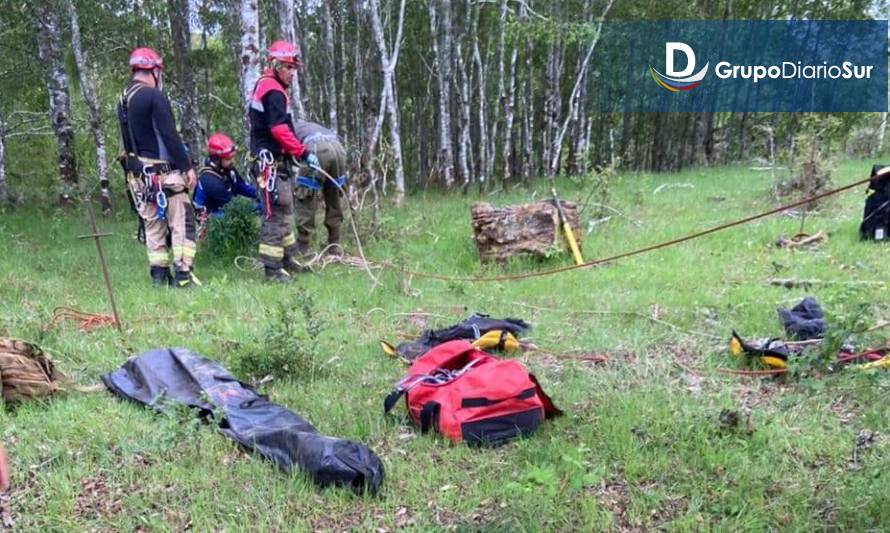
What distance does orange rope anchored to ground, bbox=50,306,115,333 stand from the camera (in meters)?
4.60

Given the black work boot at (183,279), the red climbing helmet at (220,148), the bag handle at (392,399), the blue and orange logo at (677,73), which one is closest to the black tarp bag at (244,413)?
the bag handle at (392,399)

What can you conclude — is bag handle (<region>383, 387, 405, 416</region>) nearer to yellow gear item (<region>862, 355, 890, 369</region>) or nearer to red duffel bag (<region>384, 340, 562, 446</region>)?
red duffel bag (<region>384, 340, 562, 446</region>)

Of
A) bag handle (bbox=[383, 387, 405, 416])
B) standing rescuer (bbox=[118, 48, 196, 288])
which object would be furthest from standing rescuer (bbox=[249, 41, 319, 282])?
bag handle (bbox=[383, 387, 405, 416])

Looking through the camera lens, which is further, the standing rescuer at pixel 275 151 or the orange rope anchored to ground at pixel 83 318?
the standing rescuer at pixel 275 151

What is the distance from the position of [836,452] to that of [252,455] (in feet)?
8.60

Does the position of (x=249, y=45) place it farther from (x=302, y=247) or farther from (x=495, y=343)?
(x=495, y=343)

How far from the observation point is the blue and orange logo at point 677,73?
1630 cm

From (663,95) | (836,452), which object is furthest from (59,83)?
(663,95)

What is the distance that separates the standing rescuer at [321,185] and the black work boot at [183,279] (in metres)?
1.38

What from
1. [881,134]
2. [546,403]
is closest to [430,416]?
[546,403]

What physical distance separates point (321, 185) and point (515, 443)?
176 inches

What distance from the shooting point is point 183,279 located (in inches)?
238

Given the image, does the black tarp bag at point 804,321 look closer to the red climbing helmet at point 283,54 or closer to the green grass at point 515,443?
the green grass at point 515,443

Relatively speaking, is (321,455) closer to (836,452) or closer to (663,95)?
(836,452)
